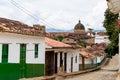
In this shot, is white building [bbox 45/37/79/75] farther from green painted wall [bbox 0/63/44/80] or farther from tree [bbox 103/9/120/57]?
green painted wall [bbox 0/63/44/80]

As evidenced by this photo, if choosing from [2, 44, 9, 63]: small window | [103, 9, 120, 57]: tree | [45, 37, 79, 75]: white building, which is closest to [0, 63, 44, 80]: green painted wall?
[2, 44, 9, 63]: small window

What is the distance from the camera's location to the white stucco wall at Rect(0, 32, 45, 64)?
1886 centimetres

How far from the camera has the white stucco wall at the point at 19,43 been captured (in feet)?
61.9

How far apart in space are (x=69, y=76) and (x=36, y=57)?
3.77 metres

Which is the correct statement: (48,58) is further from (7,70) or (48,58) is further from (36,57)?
(7,70)

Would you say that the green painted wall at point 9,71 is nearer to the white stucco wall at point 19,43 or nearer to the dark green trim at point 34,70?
the white stucco wall at point 19,43

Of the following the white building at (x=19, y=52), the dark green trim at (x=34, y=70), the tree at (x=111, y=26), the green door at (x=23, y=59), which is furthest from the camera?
the tree at (x=111, y=26)

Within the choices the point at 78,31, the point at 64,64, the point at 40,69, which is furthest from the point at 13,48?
the point at 78,31

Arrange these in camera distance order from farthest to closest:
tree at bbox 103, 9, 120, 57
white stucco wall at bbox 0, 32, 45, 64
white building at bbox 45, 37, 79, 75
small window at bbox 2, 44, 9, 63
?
tree at bbox 103, 9, 120, 57 < white building at bbox 45, 37, 79, 75 < white stucco wall at bbox 0, 32, 45, 64 < small window at bbox 2, 44, 9, 63

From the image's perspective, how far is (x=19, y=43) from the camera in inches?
795

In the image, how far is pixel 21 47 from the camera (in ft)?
67.4

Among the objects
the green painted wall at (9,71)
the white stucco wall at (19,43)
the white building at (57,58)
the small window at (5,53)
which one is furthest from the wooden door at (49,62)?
the green painted wall at (9,71)

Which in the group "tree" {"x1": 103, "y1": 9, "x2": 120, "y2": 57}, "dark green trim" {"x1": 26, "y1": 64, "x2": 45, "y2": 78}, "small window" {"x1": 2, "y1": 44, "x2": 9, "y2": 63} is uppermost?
"tree" {"x1": 103, "y1": 9, "x2": 120, "y2": 57}

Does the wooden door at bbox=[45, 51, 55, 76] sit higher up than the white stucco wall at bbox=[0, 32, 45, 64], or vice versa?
the white stucco wall at bbox=[0, 32, 45, 64]
